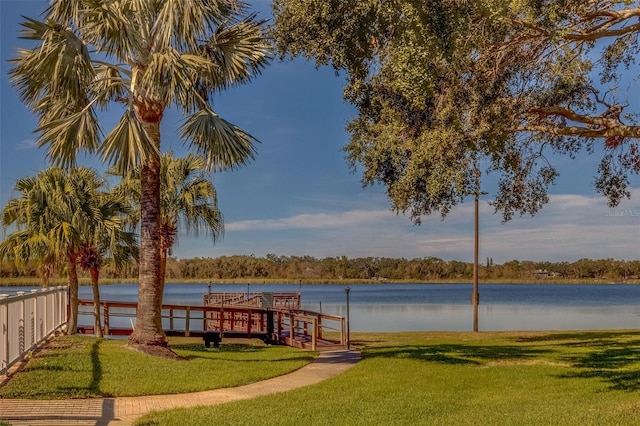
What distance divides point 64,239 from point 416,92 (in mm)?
12541

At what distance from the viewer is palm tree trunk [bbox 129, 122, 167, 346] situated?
1416cm

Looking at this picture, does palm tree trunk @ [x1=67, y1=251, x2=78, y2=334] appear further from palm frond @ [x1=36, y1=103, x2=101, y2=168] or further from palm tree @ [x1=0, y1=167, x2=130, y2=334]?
palm frond @ [x1=36, y1=103, x2=101, y2=168]

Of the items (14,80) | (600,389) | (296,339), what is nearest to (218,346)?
(296,339)

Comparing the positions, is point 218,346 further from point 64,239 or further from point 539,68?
point 539,68

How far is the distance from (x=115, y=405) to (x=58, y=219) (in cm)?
1019

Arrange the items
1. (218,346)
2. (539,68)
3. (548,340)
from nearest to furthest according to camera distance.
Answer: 1. (539,68)
2. (218,346)
3. (548,340)

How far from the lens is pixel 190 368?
12.6 m

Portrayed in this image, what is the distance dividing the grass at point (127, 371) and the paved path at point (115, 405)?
31 cm

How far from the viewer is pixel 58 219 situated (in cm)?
1811

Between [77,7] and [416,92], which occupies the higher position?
[77,7]

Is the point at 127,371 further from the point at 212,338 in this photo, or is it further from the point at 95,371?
the point at 212,338

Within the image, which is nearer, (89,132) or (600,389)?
(600,389)

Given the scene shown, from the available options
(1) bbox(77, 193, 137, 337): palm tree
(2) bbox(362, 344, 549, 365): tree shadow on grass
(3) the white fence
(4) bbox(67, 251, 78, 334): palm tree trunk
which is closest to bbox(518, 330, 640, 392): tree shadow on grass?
(2) bbox(362, 344, 549, 365): tree shadow on grass

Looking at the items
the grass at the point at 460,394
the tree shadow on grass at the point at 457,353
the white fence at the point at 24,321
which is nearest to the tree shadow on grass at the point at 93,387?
the white fence at the point at 24,321
